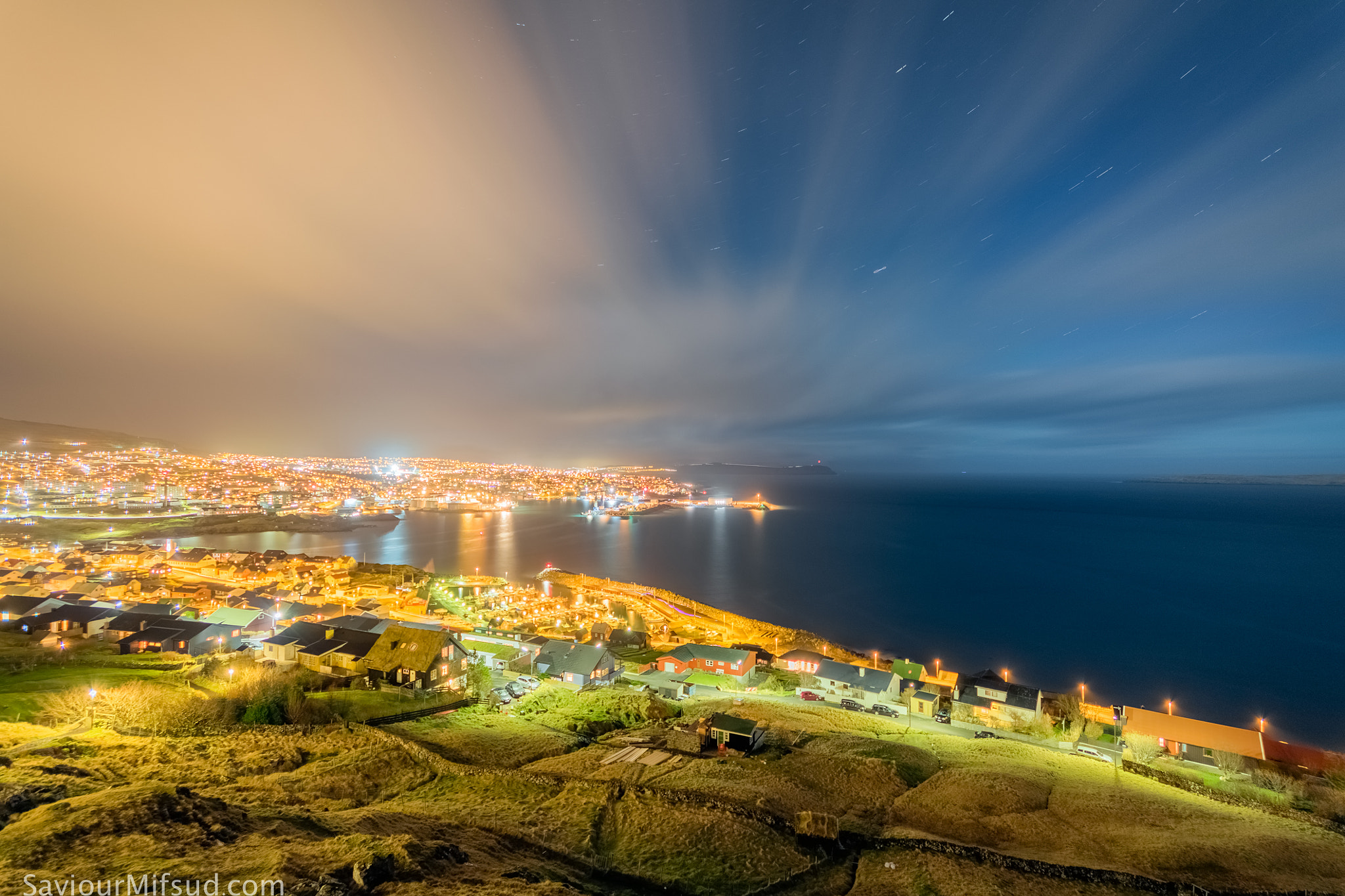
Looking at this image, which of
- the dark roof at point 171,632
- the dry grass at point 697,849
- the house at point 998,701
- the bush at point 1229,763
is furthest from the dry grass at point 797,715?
the dark roof at point 171,632

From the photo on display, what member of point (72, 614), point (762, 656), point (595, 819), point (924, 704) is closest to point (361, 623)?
point (72, 614)

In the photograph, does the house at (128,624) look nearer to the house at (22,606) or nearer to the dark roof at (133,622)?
the dark roof at (133,622)

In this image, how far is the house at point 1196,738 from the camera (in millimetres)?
16859

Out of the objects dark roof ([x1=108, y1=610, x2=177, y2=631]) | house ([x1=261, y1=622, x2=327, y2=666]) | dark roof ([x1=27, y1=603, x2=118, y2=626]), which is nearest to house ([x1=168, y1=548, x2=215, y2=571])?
dark roof ([x1=27, y1=603, x2=118, y2=626])

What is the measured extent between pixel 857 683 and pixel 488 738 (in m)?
15.1

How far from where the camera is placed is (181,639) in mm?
19953

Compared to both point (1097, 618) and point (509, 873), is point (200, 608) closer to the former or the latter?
point (509, 873)

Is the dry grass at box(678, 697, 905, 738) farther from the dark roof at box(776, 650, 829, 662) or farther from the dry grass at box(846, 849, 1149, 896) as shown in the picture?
the dry grass at box(846, 849, 1149, 896)

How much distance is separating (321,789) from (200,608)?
24.4 metres

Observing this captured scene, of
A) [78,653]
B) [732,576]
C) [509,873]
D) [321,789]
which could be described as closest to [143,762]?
[321,789]

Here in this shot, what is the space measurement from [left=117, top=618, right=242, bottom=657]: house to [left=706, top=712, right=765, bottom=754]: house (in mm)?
17831

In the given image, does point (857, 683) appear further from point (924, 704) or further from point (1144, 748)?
point (1144, 748)

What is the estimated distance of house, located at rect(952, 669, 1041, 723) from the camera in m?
20.1

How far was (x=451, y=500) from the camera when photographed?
113m
